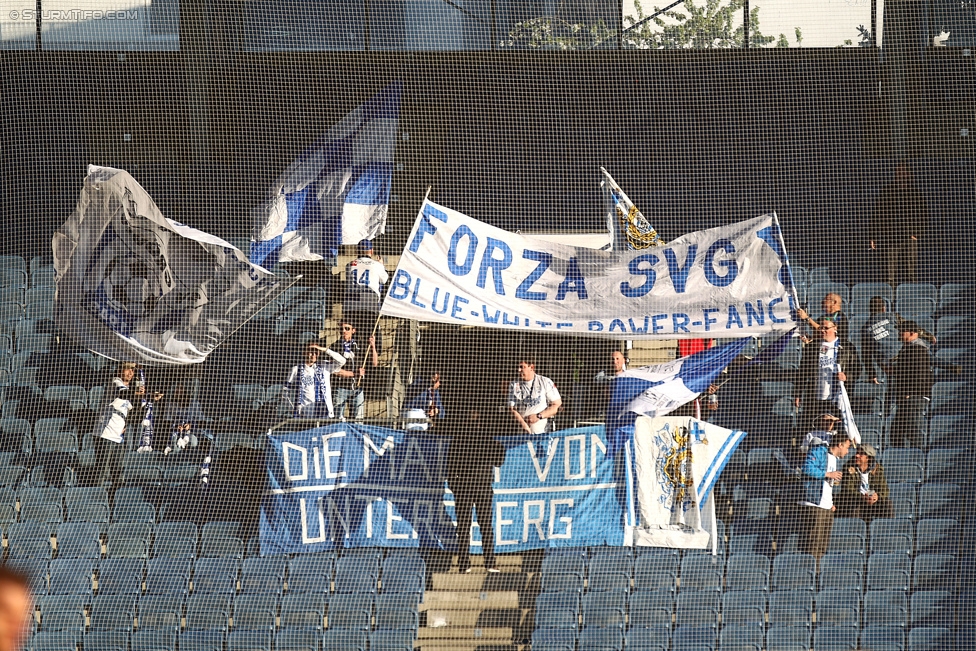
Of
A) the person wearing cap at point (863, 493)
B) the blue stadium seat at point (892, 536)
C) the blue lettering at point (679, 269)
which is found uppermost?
the blue lettering at point (679, 269)

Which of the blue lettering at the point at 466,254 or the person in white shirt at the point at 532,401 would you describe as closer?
the blue lettering at the point at 466,254

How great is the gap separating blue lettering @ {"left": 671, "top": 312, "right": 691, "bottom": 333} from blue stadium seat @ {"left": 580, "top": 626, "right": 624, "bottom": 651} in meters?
1.94

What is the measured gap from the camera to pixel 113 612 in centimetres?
655

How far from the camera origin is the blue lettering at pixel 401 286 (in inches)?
272

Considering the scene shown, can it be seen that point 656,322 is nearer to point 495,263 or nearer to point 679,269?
point 679,269

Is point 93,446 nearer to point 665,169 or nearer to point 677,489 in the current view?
point 677,489

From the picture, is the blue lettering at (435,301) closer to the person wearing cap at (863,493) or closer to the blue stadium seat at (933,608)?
the person wearing cap at (863,493)

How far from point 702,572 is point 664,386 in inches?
46.7

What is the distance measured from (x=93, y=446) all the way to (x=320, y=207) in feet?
7.73

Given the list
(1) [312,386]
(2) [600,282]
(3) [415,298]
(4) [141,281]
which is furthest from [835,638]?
(4) [141,281]

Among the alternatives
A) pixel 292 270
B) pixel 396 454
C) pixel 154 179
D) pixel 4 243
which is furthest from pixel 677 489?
pixel 4 243

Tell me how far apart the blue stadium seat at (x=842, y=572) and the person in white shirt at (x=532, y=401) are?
1.98 meters

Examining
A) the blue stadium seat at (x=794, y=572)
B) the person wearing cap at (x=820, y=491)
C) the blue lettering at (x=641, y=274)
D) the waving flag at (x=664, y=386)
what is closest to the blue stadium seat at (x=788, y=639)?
the blue stadium seat at (x=794, y=572)

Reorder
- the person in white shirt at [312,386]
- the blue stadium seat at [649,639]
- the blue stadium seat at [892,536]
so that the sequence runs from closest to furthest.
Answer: the blue stadium seat at [649,639]
the blue stadium seat at [892,536]
the person in white shirt at [312,386]
